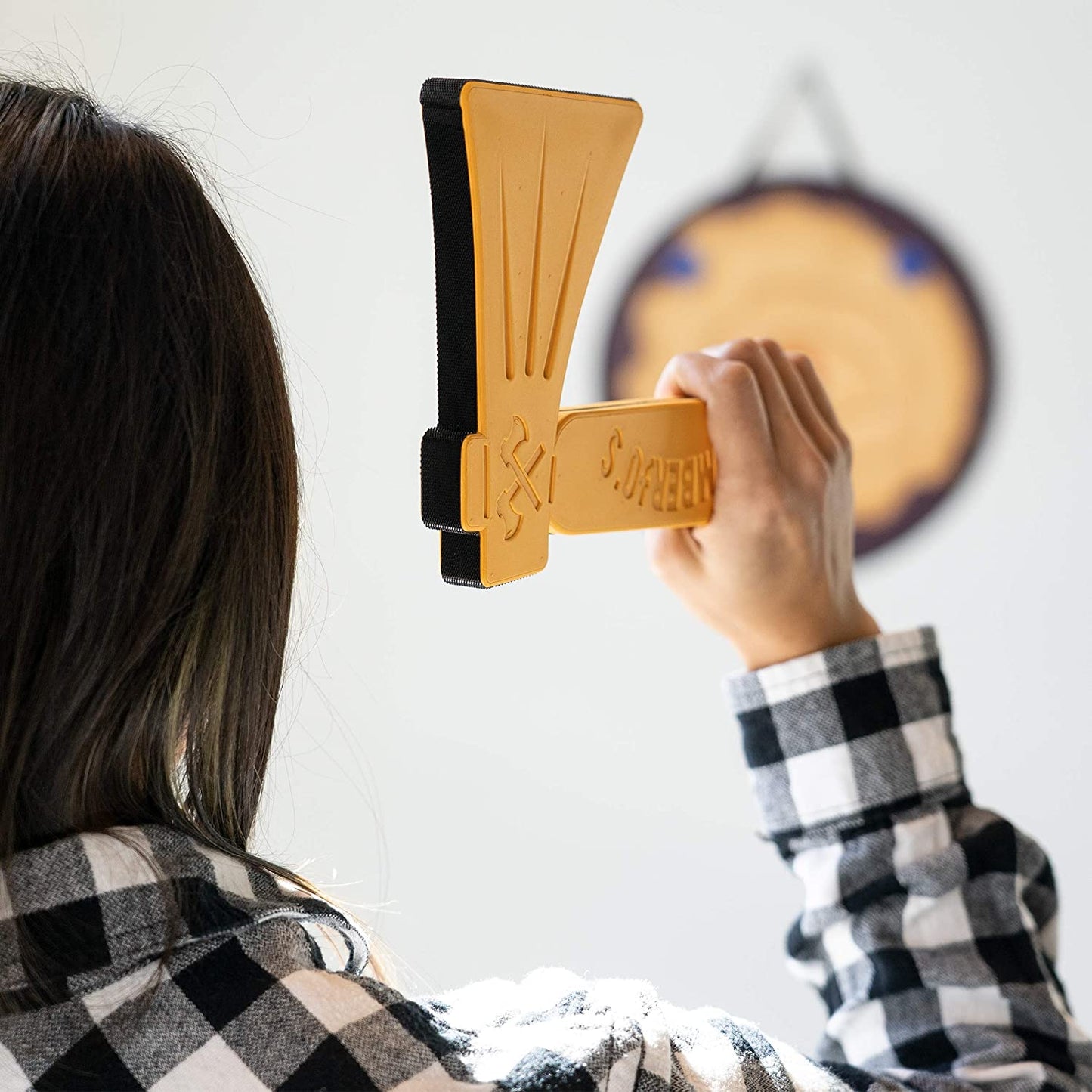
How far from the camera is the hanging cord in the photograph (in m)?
1.79

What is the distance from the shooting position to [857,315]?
1793 mm

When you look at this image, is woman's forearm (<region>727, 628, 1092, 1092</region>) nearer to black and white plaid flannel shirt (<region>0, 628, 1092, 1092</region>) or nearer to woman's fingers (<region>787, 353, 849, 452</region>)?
black and white plaid flannel shirt (<region>0, 628, 1092, 1092</region>)

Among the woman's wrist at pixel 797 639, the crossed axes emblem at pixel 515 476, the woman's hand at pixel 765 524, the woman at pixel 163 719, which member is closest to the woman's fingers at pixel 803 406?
the woman's hand at pixel 765 524

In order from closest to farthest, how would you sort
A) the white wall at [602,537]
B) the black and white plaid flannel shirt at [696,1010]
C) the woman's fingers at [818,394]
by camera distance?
the black and white plaid flannel shirt at [696,1010] < the woman's fingers at [818,394] < the white wall at [602,537]

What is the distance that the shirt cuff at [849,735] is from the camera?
2.22 ft

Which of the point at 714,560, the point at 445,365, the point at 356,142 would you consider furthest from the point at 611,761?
the point at 445,365

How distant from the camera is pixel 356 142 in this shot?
6.45 ft

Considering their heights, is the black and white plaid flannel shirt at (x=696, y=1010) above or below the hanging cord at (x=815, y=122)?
below

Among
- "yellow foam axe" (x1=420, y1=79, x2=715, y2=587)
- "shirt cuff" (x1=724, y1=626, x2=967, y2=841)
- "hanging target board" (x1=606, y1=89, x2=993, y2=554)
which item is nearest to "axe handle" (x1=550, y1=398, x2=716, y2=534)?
"yellow foam axe" (x1=420, y1=79, x2=715, y2=587)

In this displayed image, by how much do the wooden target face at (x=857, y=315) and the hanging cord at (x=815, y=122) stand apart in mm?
34

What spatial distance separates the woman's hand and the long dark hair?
316mm

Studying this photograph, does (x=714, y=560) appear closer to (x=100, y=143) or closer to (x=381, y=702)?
(x=100, y=143)

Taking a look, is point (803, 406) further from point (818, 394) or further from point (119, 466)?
point (119, 466)

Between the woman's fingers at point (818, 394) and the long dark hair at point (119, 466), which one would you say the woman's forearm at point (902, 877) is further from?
the long dark hair at point (119, 466)
